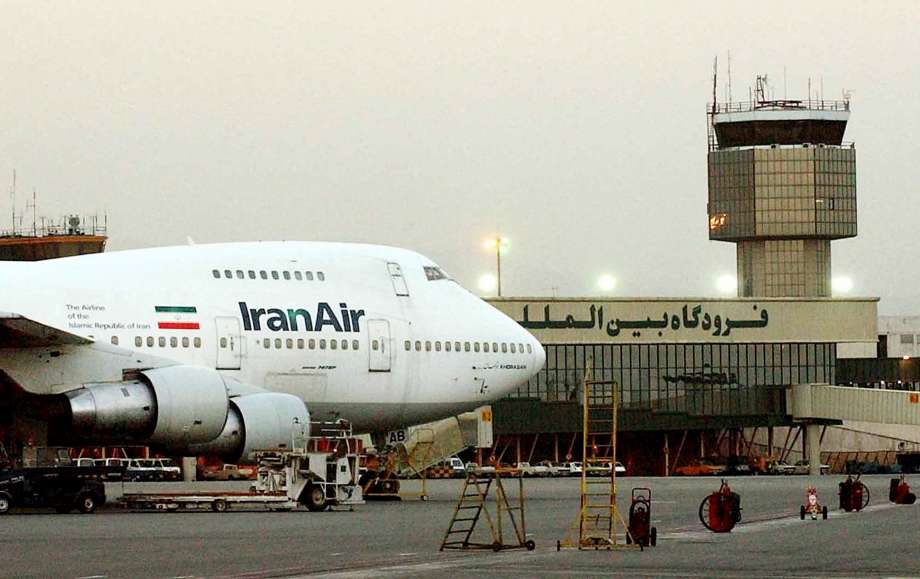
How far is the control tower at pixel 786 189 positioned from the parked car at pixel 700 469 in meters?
41.3

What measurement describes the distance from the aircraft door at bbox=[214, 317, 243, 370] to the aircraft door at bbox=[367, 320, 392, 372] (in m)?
3.82

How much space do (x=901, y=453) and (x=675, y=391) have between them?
46.4ft

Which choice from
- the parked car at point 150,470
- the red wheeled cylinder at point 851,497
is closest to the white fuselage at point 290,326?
the red wheeled cylinder at point 851,497

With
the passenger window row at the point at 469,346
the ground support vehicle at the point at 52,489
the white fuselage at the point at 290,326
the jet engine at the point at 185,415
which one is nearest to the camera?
the ground support vehicle at the point at 52,489

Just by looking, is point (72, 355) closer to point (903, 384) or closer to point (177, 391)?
point (177, 391)

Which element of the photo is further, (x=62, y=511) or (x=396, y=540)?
(x=62, y=511)

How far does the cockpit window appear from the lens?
157ft

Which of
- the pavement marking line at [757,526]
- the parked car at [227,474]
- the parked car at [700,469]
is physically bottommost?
the parked car at [700,469]

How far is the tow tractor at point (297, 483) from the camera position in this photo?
39562 mm

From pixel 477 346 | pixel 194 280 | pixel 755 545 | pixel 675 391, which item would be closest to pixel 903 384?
pixel 675 391

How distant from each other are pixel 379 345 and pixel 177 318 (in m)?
5.82

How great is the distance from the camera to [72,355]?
133ft

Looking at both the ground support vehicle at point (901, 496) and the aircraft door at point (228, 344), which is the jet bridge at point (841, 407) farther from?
the aircraft door at point (228, 344)

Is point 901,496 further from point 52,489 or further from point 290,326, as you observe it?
point 52,489
